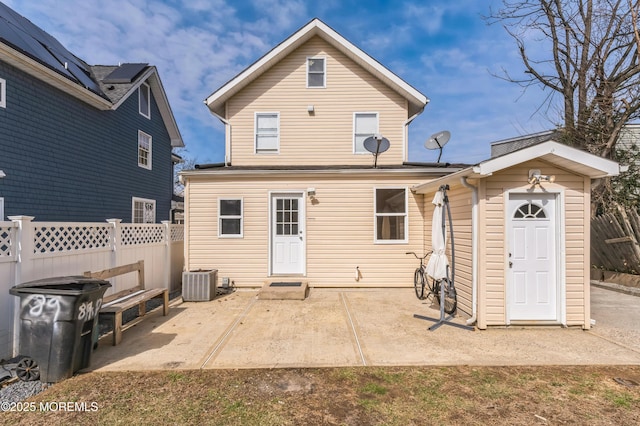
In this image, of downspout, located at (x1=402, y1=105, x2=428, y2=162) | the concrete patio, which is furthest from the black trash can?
downspout, located at (x1=402, y1=105, x2=428, y2=162)

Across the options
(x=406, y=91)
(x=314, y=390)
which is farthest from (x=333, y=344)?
(x=406, y=91)

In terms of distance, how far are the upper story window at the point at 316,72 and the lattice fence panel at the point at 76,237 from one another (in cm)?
693

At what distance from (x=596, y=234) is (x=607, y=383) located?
269 inches

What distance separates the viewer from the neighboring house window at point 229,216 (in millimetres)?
7855

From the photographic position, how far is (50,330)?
10.5 feet

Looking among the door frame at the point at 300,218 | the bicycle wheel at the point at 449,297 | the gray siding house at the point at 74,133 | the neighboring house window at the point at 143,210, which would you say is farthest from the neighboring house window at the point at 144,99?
the bicycle wheel at the point at 449,297

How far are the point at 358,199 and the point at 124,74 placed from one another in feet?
35.4

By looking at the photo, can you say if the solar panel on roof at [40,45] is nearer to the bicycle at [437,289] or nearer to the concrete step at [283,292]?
the concrete step at [283,292]

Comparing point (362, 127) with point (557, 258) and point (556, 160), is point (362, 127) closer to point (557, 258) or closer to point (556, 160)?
point (556, 160)

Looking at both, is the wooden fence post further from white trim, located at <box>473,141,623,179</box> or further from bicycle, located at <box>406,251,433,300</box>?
bicycle, located at <box>406,251,433,300</box>

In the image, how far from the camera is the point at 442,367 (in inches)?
141

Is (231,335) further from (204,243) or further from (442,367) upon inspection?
(204,243)

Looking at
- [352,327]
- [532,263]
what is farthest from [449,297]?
[352,327]

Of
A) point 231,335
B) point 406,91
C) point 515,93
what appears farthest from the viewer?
point 515,93
